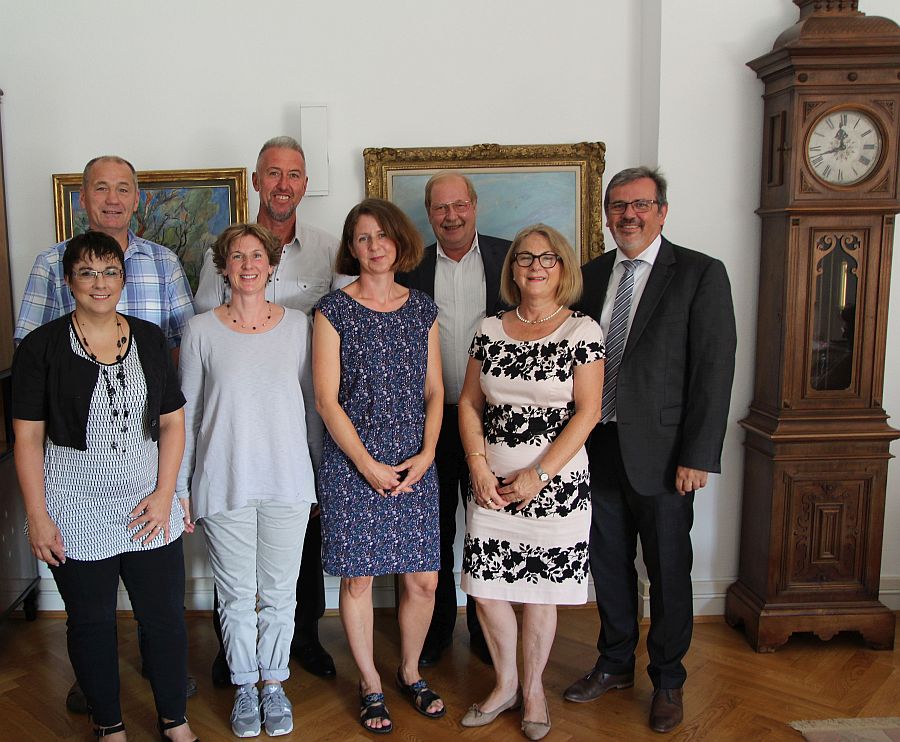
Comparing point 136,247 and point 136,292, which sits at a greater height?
point 136,247

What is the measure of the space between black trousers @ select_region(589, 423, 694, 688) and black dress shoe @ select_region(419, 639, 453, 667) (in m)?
0.63

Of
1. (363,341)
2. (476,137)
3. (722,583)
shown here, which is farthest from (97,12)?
(722,583)

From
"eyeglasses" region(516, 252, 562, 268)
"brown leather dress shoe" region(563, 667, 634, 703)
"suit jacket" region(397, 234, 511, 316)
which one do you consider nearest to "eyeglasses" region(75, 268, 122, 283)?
"suit jacket" region(397, 234, 511, 316)

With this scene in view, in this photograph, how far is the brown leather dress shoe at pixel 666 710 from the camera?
8.30 feet

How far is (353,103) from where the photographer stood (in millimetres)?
3395

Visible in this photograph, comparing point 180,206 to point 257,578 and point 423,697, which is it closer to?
point 257,578

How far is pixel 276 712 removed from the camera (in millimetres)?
2547

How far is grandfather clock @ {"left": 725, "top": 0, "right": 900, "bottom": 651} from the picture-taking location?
9.43ft

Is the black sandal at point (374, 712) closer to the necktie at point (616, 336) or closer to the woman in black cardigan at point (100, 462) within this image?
the woman in black cardigan at point (100, 462)

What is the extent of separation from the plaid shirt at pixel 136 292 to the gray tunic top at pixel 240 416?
0.28 metres

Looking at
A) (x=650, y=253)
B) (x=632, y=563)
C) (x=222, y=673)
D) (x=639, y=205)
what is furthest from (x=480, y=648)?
(x=639, y=205)

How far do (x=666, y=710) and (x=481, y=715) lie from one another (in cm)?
61

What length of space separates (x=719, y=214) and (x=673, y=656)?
1.74 metres

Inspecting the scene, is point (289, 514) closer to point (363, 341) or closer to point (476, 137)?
point (363, 341)
